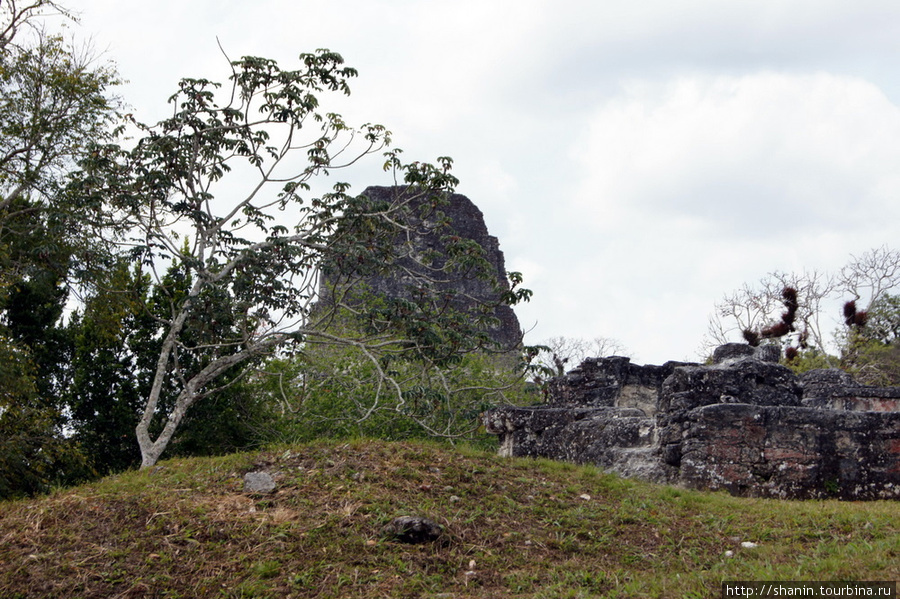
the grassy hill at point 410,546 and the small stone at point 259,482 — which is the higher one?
the small stone at point 259,482

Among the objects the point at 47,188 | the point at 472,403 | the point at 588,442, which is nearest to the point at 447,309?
the point at 472,403

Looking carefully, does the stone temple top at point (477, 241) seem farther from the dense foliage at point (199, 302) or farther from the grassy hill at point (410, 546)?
the grassy hill at point (410, 546)

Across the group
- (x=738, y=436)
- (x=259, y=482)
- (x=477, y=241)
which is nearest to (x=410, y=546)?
(x=259, y=482)

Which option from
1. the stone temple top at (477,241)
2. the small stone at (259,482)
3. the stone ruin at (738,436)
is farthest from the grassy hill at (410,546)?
the stone temple top at (477,241)

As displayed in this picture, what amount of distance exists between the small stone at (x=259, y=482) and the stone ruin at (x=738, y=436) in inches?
123

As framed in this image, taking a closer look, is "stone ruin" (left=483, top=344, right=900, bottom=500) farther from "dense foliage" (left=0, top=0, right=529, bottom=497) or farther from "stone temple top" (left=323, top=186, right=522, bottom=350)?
"stone temple top" (left=323, top=186, right=522, bottom=350)

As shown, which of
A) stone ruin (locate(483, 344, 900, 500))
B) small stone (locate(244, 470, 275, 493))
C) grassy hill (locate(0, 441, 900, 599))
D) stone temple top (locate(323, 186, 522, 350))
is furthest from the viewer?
stone temple top (locate(323, 186, 522, 350))

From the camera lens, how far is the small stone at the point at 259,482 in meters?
6.73

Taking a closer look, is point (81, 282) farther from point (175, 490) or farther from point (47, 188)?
point (175, 490)

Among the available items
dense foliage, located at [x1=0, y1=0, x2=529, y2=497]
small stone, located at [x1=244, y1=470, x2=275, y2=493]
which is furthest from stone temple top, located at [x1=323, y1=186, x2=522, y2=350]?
small stone, located at [x1=244, y1=470, x2=275, y2=493]

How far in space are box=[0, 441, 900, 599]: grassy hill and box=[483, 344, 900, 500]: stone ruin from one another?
0.46 meters

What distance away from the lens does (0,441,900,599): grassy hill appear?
17.3 ft

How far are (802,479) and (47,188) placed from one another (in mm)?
10815

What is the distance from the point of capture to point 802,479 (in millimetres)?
7277
